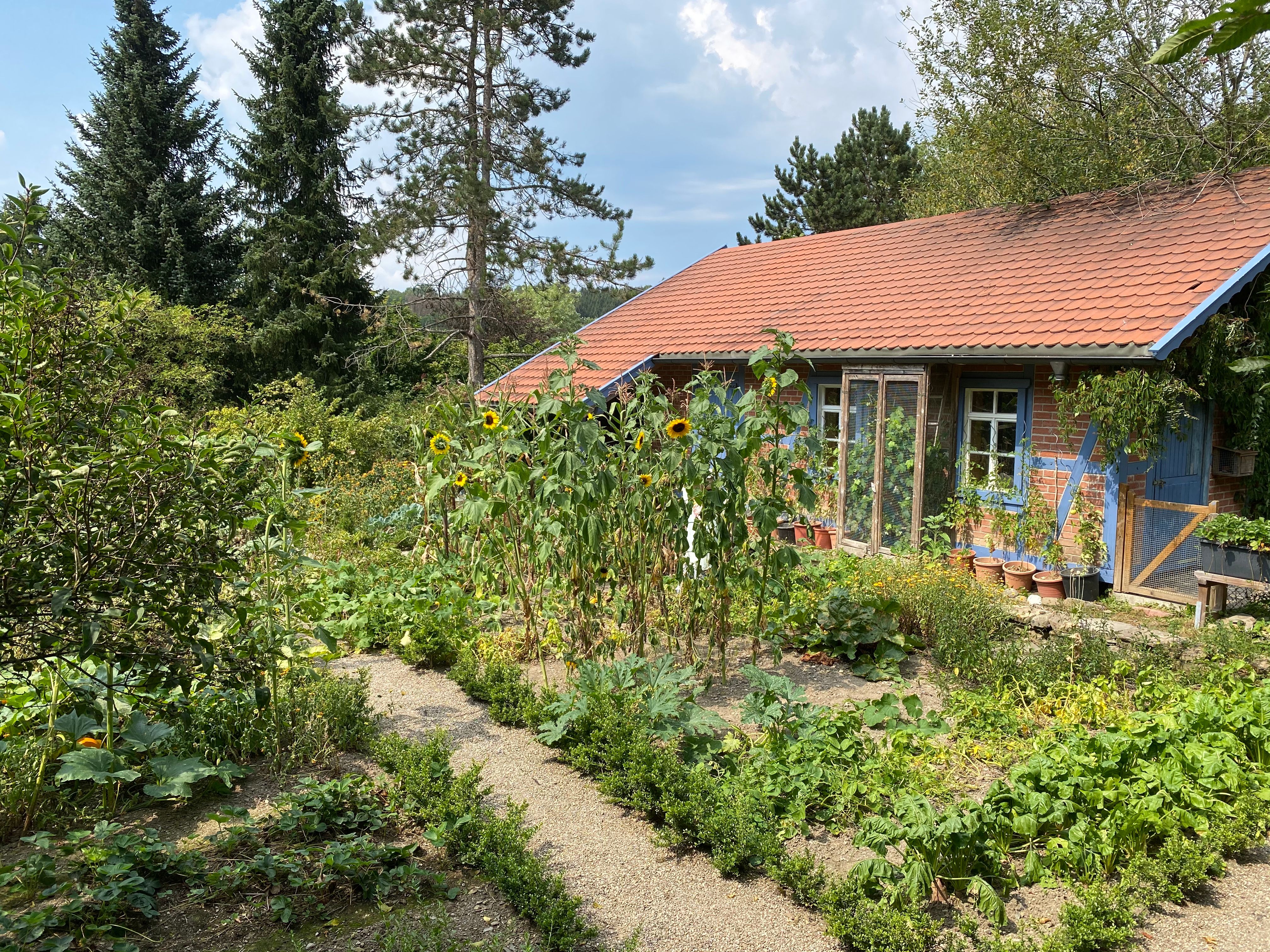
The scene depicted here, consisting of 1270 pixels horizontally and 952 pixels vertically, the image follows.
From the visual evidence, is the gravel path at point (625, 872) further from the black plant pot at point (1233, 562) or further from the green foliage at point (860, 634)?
the black plant pot at point (1233, 562)

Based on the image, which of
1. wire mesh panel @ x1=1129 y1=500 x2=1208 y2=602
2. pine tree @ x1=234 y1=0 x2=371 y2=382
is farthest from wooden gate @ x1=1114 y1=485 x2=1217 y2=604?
pine tree @ x1=234 y1=0 x2=371 y2=382

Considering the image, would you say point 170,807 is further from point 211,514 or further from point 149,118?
point 149,118

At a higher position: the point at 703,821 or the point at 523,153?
the point at 523,153

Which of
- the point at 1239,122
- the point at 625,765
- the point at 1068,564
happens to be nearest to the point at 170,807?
the point at 625,765

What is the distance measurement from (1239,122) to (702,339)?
11191 mm

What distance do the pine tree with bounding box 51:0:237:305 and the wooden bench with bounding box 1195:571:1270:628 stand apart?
2164 centimetres

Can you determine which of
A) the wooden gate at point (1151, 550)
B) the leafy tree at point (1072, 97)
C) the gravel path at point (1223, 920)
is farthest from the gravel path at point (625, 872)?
the leafy tree at point (1072, 97)

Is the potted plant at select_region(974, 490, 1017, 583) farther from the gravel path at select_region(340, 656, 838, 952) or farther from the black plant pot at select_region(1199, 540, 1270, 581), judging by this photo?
the gravel path at select_region(340, 656, 838, 952)

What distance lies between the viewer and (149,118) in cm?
2077

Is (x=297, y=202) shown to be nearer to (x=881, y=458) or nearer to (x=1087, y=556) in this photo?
(x=881, y=458)

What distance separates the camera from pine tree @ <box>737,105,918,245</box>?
86.0 ft

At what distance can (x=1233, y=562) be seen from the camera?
6973 mm

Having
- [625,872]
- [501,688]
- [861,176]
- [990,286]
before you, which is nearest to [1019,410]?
[990,286]

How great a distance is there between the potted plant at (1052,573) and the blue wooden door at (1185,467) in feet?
3.48
